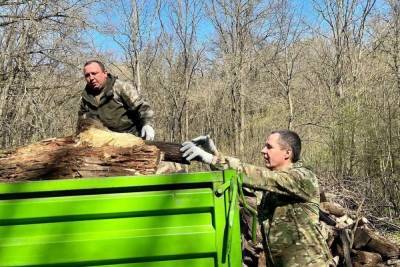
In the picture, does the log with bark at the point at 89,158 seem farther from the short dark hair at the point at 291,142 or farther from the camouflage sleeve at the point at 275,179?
the short dark hair at the point at 291,142

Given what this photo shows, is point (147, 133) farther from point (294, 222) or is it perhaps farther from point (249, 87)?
point (249, 87)

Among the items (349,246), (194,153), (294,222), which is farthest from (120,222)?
(349,246)

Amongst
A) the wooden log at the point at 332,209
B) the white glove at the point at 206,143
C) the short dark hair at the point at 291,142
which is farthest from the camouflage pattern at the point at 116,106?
the wooden log at the point at 332,209

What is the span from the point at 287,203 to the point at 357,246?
396 cm

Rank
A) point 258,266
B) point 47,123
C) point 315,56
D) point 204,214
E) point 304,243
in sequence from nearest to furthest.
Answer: point 204,214, point 304,243, point 258,266, point 47,123, point 315,56

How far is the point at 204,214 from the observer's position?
2.17m

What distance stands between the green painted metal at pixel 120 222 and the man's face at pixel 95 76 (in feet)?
8.49

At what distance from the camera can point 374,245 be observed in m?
6.52

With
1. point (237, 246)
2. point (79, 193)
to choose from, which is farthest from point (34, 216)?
point (237, 246)

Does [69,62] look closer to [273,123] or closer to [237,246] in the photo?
[273,123]

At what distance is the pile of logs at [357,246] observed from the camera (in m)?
6.21

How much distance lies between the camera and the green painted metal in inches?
79.4

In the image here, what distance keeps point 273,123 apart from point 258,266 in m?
15.6

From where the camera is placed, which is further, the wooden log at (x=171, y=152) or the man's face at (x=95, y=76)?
the man's face at (x=95, y=76)
